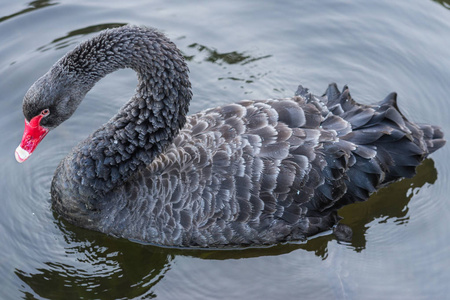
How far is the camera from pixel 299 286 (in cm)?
612

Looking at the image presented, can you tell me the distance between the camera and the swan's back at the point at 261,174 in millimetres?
6062

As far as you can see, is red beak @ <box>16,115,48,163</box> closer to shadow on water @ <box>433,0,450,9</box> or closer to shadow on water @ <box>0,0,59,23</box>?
shadow on water @ <box>0,0,59,23</box>

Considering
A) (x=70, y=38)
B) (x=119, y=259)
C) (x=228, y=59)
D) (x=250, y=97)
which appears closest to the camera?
(x=119, y=259)

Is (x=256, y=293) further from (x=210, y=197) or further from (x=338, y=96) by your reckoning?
(x=338, y=96)

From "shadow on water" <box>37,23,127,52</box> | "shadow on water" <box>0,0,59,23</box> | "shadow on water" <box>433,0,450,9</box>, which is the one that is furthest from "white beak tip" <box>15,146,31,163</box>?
"shadow on water" <box>433,0,450,9</box>

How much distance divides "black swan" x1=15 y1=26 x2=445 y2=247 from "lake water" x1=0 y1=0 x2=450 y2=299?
0.28 metres

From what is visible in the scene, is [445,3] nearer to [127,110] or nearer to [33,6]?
[127,110]

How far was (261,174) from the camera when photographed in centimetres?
605

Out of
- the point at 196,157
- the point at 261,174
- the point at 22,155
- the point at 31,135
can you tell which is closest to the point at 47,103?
→ the point at 31,135

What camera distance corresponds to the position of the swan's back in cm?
606

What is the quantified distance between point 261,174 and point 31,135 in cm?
218

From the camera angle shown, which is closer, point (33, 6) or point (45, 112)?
point (45, 112)

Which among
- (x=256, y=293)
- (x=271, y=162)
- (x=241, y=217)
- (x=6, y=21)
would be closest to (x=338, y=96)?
(x=271, y=162)

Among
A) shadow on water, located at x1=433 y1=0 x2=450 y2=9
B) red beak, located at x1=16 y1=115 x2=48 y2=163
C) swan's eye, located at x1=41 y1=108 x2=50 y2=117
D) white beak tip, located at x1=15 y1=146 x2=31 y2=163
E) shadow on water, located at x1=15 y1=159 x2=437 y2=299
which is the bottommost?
shadow on water, located at x1=15 y1=159 x2=437 y2=299
